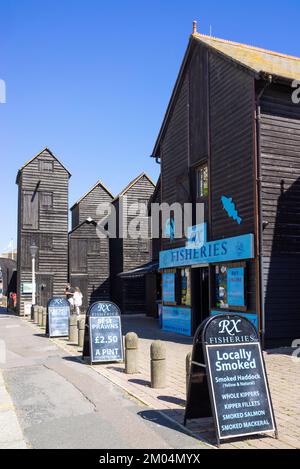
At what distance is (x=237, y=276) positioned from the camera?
1330 cm

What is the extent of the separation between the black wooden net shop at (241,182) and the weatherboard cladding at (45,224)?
14.5 m

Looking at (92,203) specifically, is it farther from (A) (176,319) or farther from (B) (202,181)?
(B) (202,181)

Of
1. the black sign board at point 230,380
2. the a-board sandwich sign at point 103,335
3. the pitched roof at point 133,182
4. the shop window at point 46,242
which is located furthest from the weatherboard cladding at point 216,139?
the shop window at point 46,242

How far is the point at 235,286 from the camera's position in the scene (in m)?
13.4

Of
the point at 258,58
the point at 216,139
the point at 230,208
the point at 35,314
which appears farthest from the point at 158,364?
the point at 35,314

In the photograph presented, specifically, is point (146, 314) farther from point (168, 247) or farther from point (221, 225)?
point (221, 225)

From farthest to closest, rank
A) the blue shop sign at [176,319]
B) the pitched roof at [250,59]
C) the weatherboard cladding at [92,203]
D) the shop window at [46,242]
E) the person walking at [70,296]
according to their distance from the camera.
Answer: the weatherboard cladding at [92,203], the shop window at [46,242], the person walking at [70,296], the blue shop sign at [176,319], the pitched roof at [250,59]

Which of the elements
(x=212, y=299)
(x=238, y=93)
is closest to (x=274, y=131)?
(x=238, y=93)

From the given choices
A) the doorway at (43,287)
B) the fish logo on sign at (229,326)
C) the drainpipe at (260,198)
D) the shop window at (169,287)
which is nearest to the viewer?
the fish logo on sign at (229,326)

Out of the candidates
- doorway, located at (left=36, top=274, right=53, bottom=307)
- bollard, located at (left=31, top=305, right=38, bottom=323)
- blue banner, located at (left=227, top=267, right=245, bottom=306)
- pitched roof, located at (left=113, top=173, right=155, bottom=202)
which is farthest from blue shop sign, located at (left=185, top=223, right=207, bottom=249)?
doorway, located at (left=36, top=274, right=53, bottom=307)

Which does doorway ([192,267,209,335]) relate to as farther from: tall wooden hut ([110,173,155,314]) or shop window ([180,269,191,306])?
tall wooden hut ([110,173,155,314])

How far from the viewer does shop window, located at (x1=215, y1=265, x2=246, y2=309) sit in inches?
515

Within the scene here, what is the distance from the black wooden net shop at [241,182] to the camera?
41.5 ft

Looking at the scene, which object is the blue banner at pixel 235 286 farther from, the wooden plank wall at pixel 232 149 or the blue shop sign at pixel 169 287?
the blue shop sign at pixel 169 287
